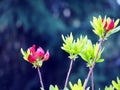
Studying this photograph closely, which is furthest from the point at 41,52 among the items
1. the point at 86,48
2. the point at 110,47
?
the point at 110,47

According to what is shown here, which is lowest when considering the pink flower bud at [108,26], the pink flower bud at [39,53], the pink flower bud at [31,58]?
the pink flower bud at [108,26]

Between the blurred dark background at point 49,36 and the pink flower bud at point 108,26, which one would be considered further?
the blurred dark background at point 49,36

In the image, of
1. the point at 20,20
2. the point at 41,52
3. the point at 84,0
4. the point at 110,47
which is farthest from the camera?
the point at 84,0

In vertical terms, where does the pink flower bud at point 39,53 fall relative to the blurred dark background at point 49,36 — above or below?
below

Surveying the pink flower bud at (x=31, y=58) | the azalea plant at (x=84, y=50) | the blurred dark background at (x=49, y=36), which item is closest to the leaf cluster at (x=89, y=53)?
the azalea plant at (x=84, y=50)

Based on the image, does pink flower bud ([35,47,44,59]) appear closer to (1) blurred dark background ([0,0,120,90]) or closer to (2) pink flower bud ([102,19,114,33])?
(2) pink flower bud ([102,19,114,33])

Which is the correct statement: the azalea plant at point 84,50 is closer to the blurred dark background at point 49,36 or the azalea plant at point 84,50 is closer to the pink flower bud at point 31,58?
the pink flower bud at point 31,58

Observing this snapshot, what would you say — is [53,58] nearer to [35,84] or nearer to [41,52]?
[35,84]

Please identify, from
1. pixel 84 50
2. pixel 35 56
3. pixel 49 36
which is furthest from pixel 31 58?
pixel 49 36

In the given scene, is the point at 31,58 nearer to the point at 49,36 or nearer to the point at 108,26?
the point at 108,26
